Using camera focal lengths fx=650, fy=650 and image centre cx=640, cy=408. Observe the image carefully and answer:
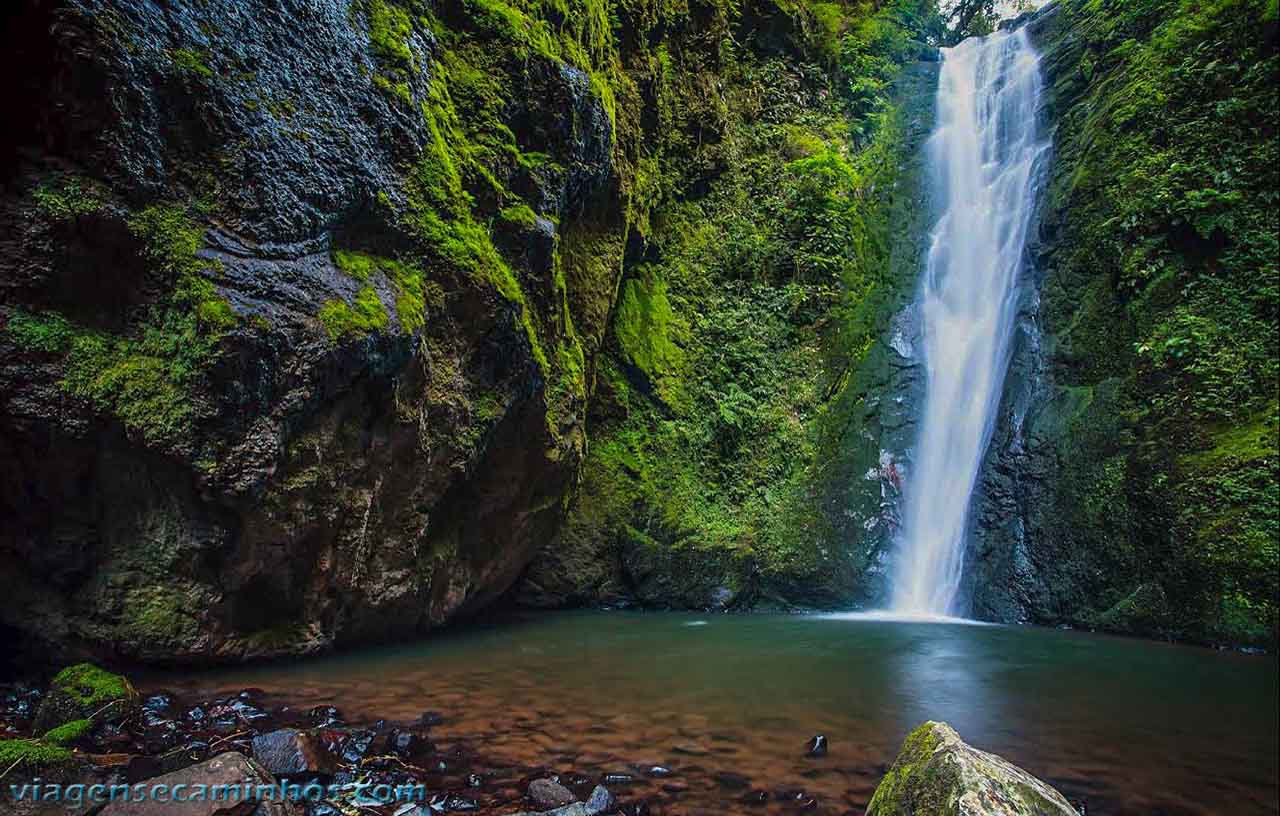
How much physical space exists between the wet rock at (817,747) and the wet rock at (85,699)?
391 centimetres

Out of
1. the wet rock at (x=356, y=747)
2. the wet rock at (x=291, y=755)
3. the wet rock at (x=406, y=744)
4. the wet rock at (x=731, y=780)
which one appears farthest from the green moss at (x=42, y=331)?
the wet rock at (x=731, y=780)

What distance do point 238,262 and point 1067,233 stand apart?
11.1 m

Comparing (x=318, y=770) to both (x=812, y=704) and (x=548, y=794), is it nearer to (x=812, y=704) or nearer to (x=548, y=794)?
(x=548, y=794)

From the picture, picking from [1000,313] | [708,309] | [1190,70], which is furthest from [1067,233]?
[708,309]

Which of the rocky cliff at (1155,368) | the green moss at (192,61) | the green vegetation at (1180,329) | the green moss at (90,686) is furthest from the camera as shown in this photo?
the rocky cliff at (1155,368)

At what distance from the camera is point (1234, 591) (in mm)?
6684

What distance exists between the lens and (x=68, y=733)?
130 inches

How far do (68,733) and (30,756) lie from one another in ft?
1.82

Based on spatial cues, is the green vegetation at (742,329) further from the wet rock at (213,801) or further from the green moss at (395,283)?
the wet rock at (213,801)

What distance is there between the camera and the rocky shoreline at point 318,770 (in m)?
2.24

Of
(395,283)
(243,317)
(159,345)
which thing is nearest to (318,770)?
(243,317)

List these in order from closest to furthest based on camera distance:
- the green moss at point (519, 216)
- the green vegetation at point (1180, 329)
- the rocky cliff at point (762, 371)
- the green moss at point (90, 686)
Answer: the green moss at point (90, 686)
the green moss at point (519, 216)
the green vegetation at point (1180, 329)
the rocky cliff at point (762, 371)

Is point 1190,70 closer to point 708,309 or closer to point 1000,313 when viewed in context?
point 1000,313

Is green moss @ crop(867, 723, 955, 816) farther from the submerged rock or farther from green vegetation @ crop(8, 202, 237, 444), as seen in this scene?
green vegetation @ crop(8, 202, 237, 444)
